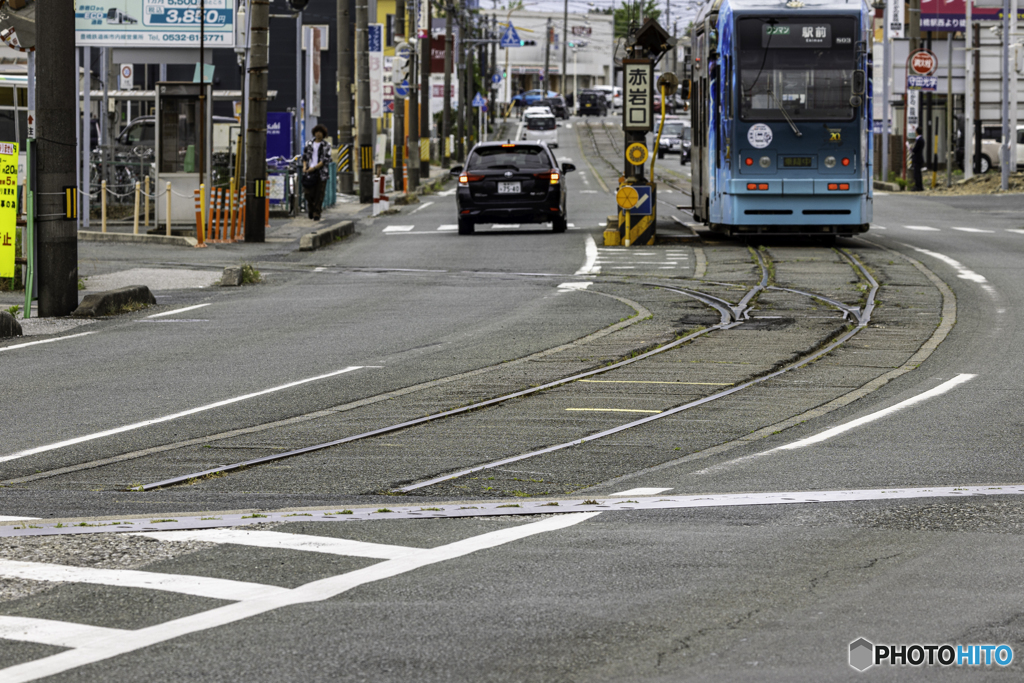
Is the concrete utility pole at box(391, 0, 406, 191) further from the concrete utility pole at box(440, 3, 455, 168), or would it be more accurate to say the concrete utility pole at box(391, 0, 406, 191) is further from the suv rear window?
the suv rear window

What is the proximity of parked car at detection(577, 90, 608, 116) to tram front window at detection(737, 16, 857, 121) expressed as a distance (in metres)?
97.7

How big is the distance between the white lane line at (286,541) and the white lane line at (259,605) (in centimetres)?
15

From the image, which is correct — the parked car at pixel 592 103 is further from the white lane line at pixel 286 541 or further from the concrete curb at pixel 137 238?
the white lane line at pixel 286 541

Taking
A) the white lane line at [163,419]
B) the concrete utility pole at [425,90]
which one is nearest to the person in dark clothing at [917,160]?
the concrete utility pole at [425,90]

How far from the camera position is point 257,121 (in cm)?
2648

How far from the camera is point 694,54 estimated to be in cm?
2653

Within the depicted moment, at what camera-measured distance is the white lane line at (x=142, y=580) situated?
5.45 m

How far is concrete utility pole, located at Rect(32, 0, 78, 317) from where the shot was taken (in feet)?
52.5

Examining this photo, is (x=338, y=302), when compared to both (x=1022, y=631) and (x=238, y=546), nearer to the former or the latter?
(x=238, y=546)

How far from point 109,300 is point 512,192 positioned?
12.6 meters

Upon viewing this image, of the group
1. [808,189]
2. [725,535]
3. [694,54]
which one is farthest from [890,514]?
[694,54]

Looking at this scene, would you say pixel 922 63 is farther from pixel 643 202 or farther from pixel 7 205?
pixel 7 205

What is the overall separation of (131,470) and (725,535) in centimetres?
348

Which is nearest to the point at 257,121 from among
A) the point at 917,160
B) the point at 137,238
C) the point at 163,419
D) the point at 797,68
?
the point at 137,238
